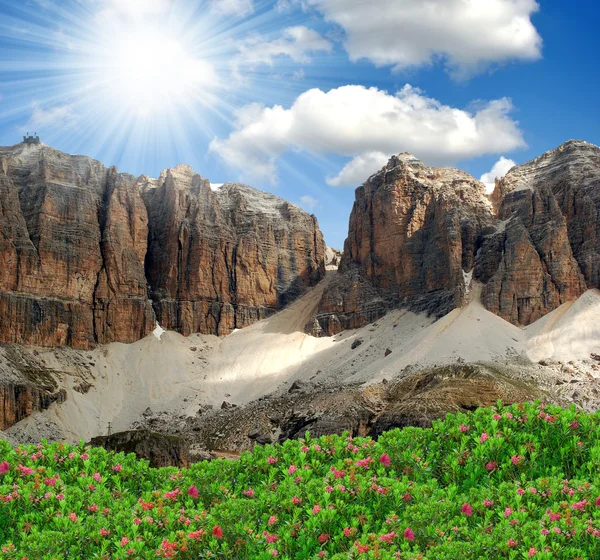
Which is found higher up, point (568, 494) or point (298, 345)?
point (298, 345)

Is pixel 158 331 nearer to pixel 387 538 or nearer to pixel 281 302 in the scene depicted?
pixel 281 302

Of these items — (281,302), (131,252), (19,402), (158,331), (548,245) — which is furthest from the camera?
(281,302)

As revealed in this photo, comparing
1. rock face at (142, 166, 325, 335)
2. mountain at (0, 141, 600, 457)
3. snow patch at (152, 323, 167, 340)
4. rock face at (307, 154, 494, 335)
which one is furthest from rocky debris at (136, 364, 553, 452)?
rock face at (142, 166, 325, 335)

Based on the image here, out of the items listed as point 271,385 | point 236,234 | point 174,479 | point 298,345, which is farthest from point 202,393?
point 174,479

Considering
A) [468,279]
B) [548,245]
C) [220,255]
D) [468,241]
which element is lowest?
[468,279]

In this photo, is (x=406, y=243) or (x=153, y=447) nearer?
(x=153, y=447)

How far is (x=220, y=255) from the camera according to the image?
5600 inches

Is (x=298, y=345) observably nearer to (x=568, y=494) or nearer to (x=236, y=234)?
(x=236, y=234)

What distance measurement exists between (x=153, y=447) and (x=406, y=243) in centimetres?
6554

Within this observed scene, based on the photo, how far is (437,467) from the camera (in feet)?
85.5

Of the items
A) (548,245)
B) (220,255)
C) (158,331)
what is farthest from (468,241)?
(158,331)

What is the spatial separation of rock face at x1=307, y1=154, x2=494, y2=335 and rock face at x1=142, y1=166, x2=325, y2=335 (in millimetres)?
13355

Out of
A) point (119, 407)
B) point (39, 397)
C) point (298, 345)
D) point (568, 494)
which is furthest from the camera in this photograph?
point (298, 345)

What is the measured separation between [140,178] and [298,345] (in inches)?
1871
